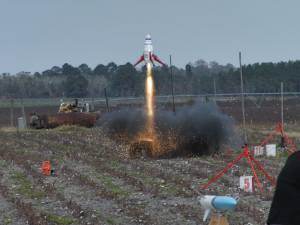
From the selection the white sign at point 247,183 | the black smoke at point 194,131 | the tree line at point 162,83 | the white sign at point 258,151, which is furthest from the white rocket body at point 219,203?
the tree line at point 162,83

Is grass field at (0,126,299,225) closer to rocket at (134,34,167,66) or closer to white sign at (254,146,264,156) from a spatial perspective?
white sign at (254,146,264,156)

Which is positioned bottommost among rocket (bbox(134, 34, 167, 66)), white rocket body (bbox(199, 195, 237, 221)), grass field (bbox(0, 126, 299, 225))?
grass field (bbox(0, 126, 299, 225))

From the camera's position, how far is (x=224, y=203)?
6.12 m

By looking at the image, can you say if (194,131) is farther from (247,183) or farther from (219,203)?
(219,203)

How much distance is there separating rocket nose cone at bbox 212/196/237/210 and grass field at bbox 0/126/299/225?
5627mm

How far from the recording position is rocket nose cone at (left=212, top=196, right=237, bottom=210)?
6074mm

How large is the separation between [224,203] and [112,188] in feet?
33.8

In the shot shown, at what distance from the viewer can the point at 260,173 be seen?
60.4ft

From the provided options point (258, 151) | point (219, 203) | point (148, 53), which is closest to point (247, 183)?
point (258, 151)

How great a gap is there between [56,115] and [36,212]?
2969 centimetres

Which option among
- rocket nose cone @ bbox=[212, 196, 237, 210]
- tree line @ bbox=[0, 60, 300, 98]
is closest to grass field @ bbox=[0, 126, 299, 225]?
rocket nose cone @ bbox=[212, 196, 237, 210]

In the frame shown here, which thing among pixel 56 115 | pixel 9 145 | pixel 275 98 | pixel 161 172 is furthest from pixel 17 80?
pixel 161 172

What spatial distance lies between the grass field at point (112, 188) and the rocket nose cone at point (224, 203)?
563cm

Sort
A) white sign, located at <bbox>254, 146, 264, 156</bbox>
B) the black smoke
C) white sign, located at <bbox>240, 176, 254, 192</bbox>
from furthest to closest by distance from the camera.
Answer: the black smoke → white sign, located at <bbox>254, 146, 264, 156</bbox> → white sign, located at <bbox>240, 176, 254, 192</bbox>
